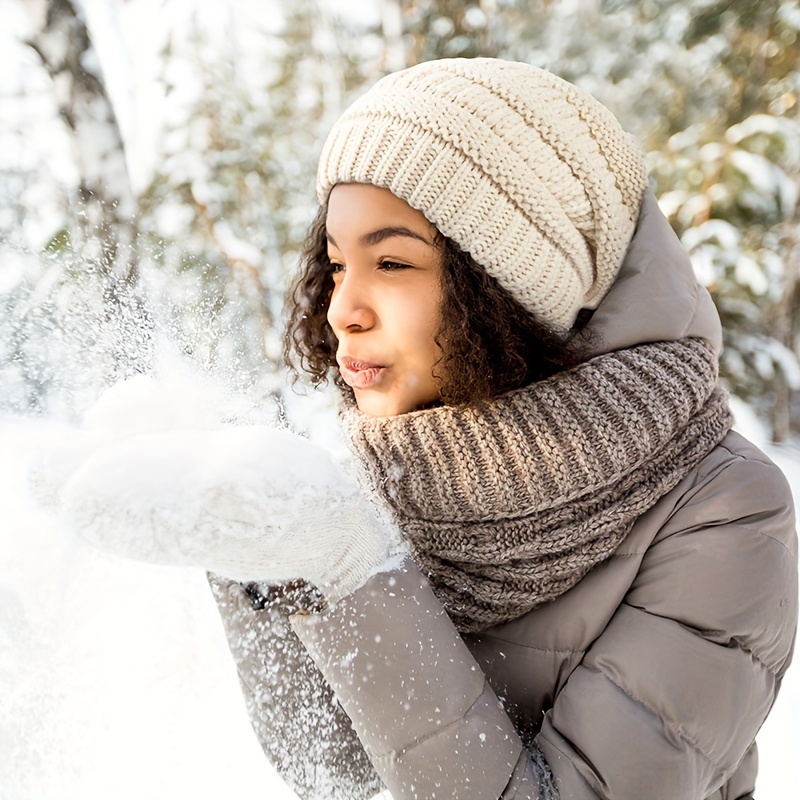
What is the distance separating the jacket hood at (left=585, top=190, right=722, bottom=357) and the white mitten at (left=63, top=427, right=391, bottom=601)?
0.47m

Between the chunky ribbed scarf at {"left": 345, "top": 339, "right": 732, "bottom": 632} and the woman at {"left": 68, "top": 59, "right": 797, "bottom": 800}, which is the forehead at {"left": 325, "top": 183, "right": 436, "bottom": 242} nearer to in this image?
the woman at {"left": 68, "top": 59, "right": 797, "bottom": 800}

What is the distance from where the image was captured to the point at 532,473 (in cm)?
77

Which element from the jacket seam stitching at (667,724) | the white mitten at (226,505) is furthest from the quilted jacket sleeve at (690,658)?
the white mitten at (226,505)

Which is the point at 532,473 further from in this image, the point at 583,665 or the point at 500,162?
the point at 500,162

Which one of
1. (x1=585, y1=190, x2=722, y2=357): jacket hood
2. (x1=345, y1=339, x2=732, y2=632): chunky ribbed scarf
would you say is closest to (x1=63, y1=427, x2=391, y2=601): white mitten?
(x1=345, y1=339, x2=732, y2=632): chunky ribbed scarf

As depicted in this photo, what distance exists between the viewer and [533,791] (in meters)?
0.66

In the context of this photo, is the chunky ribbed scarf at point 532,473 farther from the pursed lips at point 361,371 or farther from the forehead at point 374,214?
the forehead at point 374,214

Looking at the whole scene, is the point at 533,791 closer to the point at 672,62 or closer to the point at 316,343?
the point at 316,343

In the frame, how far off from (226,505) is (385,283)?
39cm

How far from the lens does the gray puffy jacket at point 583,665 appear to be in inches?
26.0

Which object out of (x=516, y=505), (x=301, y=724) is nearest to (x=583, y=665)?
(x=516, y=505)

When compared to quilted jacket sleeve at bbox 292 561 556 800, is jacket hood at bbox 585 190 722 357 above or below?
above

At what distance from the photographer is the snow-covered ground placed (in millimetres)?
656

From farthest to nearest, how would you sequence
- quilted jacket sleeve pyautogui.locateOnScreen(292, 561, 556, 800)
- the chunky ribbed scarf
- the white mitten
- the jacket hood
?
the jacket hood < the chunky ribbed scarf < quilted jacket sleeve pyautogui.locateOnScreen(292, 561, 556, 800) < the white mitten
